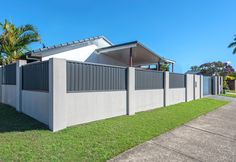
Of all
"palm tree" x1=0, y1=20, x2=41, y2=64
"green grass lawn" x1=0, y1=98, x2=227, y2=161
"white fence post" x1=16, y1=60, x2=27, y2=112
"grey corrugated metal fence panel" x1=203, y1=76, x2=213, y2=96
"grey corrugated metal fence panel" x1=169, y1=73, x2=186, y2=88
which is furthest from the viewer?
"grey corrugated metal fence panel" x1=203, y1=76, x2=213, y2=96

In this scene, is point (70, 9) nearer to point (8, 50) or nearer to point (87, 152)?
point (8, 50)

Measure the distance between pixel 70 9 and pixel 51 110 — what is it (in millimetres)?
10934

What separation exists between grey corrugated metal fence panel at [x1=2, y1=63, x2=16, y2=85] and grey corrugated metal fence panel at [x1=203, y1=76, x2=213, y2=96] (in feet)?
56.9

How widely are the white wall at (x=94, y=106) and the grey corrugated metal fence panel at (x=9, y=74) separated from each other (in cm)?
452

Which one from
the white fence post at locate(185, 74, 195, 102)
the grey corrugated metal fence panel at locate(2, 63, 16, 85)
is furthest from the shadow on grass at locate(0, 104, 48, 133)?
the white fence post at locate(185, 74, 195, 102)

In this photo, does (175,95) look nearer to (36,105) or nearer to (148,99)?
(148,99)

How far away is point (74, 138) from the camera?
4742mm

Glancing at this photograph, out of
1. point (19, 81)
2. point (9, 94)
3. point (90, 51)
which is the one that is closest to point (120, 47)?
point (90, 51)

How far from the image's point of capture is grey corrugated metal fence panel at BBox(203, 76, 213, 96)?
1874 cm

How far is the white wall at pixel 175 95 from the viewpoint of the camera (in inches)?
456

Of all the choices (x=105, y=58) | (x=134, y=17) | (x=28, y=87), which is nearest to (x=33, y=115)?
(x=28, y=87)

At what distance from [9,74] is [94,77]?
5.41m

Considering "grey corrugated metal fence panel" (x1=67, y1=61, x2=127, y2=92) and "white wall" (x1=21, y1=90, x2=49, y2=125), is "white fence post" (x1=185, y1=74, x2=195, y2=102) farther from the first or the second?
"white wall" (x1=21, y1=90, x2=49, y2=125)

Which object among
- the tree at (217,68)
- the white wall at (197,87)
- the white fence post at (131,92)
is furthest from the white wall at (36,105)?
the tree at (217,68)
